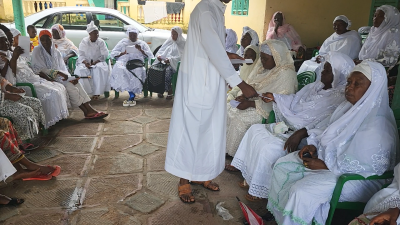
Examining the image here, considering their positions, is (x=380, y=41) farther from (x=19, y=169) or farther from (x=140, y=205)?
(x=19, y=169)

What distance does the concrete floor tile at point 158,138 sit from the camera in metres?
4.09

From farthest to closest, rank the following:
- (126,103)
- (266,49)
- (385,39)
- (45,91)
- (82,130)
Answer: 1. (126,103)
2. (385,39)
3. (82,130)
4. (45,91)
5. (266,49)

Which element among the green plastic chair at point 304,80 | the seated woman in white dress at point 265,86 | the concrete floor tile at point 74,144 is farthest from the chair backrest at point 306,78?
the concrete floor tile at point 74,144

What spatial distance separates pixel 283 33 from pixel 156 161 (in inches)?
170

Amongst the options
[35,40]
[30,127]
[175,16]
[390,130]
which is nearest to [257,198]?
[390,130]

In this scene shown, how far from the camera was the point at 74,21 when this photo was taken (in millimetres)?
7863

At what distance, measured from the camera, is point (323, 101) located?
271 cm

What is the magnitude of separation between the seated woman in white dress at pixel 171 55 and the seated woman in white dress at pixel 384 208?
181 inches

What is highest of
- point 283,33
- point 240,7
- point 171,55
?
point 240,7

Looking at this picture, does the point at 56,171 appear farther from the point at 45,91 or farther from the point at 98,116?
the point at 98,116

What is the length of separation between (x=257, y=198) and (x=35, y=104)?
2869mm

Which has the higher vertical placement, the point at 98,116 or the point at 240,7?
the point at 240,7

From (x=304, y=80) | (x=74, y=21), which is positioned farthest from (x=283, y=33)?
(x=74, y=21)

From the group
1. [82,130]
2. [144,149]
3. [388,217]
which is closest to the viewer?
[388,217]
